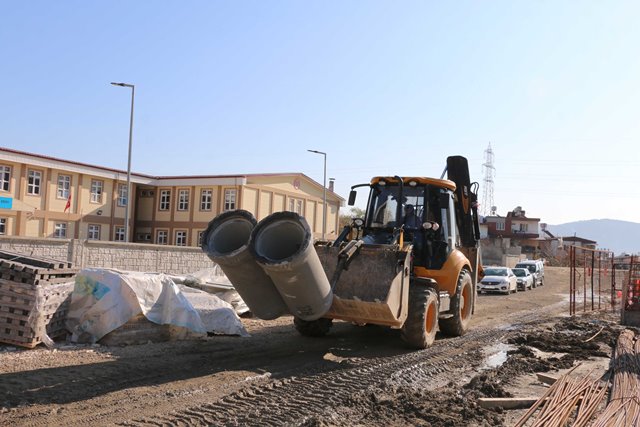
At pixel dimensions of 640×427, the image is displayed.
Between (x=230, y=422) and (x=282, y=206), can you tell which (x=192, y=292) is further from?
(x=282, y=206)

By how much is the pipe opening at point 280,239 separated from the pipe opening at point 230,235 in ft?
1.27

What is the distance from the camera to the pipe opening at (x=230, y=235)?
7752 mm

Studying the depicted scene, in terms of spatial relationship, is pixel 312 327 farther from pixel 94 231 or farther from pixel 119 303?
pixel 94 231

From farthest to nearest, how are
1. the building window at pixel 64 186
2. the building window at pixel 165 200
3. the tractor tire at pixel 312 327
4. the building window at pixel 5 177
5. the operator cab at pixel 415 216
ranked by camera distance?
the building window at pixel 165 200, the building window at pixel 64 186, the building window at pixel 5 177, the tractor tire at pixel 312 327, the operator cab at pixel 415 216

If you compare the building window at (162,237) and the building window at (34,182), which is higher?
the building window at (34,182)

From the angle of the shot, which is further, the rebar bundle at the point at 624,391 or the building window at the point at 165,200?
the building window at the point at 165,200

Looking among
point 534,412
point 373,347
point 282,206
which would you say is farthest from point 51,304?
point 282,206

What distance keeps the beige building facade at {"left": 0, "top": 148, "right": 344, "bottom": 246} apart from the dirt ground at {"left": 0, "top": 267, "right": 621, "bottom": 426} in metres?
24.8

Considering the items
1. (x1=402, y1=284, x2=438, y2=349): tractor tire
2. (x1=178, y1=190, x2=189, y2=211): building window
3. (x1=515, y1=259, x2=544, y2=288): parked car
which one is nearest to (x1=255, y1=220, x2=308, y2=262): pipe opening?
(x1=402, y1=284, x2=438, y2=349): tractor tire

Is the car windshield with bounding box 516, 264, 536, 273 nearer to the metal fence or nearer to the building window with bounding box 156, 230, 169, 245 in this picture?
the metal fence

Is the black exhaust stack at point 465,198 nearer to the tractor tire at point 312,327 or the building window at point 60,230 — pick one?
the tractor tire at point 312,327

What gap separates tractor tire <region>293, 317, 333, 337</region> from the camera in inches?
420

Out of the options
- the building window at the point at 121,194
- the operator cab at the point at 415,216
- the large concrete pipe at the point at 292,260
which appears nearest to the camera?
the large concrete pipe at the point at 292,260

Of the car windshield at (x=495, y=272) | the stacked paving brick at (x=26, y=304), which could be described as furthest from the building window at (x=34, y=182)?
the stacked paving brick at (x=26, y=304)
